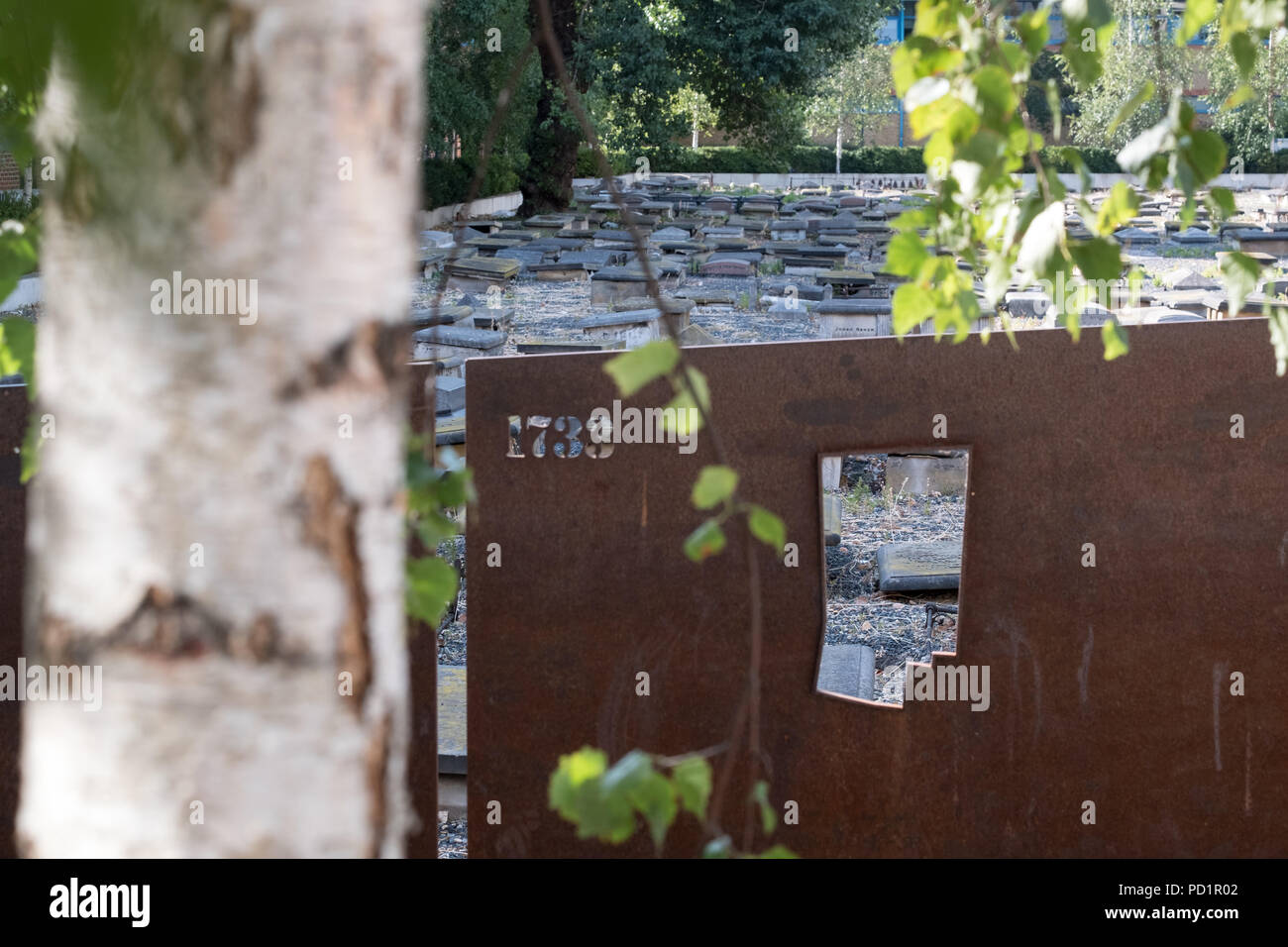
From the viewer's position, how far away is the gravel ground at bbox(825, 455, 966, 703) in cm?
582

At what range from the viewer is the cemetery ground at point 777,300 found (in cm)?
603

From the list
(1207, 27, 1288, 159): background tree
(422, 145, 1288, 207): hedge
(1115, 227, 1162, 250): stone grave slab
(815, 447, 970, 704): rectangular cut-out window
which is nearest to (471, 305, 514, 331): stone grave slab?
(815, 447, 970, 704): rectangular cut-out window

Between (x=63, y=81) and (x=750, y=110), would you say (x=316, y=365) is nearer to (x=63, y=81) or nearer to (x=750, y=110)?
(x=63, y=81)

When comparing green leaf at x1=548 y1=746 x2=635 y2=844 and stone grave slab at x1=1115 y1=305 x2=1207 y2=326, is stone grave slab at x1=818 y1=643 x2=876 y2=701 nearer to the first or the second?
green leaf at x1=548 y1=746 x2=635 y2=844

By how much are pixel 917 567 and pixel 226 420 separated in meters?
5.81

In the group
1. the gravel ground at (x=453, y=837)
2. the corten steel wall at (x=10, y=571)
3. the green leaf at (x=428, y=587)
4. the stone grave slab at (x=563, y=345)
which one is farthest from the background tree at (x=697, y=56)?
the green leaf at (x=428, y=587)

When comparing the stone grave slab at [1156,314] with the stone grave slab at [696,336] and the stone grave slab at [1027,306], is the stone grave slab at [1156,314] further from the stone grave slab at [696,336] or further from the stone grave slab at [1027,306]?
the stone grave slab at [696,336]

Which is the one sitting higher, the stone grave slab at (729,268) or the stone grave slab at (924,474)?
the stone grave slab at (729,268)

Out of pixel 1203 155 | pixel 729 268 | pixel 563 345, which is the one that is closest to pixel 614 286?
pixel 729 268

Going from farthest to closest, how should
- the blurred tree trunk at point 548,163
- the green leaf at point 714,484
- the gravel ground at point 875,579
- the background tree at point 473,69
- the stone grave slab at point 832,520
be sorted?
the blurred tree trunk at point 548,163
the background tree at point 473,69
the stone grave slab at point 832,520
the gravel ground at point 875,579
the green leaf at point 714,484

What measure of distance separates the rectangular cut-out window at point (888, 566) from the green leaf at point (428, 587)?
3.03 meters

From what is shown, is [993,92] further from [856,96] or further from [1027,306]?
[856,96]

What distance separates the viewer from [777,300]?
12664mm
